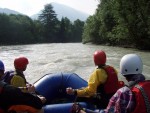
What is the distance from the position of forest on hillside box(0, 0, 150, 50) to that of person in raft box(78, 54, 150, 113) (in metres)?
22.8

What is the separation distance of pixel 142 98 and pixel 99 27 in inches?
1442

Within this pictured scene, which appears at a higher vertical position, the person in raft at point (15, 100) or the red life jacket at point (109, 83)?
the person in raft at point (15, 100)

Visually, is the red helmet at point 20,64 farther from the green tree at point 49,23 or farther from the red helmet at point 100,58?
the green tree at point 49,23

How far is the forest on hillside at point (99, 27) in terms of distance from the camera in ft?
86.6

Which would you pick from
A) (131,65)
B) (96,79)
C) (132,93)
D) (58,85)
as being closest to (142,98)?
(132,93)

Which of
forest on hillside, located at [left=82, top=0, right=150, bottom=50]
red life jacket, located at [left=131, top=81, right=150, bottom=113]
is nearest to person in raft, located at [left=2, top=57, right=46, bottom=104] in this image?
red life jacket, located at [left=131, top=81, right=150, bottom=113]

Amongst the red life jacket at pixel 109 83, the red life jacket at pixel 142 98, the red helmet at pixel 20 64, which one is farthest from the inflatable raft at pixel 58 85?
the red life jacket at pixel 142 98

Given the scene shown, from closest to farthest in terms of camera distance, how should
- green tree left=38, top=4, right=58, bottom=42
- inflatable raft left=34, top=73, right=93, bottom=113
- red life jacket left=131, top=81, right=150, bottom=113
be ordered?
red life jacket left=131, top=81, right=150, bottom=113 < inflatable raft left=34, top=73, right=93, bottom=113 < green tree left=38, top=4, right=58, bottom=42

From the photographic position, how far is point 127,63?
292 centimetres

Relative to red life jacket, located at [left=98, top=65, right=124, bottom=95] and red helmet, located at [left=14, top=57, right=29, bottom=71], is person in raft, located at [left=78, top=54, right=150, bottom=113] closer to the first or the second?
red life jacket, located at [left=98, top=65, right=124, bottom=95]

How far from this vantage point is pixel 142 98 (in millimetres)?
2674

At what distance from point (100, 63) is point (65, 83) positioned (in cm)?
153

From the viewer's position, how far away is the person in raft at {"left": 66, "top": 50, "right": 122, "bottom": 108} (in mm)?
4457

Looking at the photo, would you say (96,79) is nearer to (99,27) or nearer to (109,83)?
(109,83)
